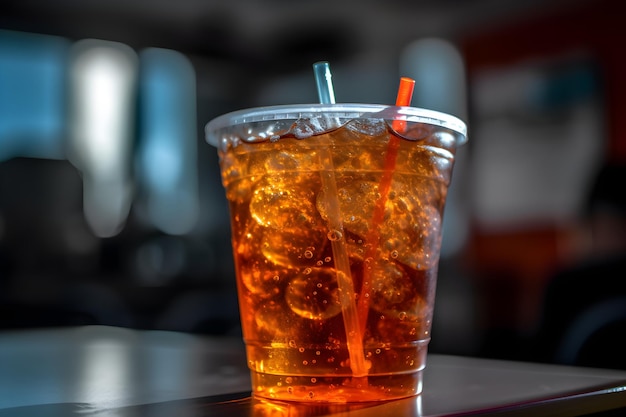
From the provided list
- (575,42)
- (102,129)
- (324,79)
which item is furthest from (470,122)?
(324,79)

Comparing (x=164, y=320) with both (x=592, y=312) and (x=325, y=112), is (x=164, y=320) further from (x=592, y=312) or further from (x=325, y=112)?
(x=325, y=112)

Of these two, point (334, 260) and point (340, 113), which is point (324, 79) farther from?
point (334, 260)

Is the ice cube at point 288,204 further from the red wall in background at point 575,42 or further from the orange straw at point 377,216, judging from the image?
the red wall in background at point 575,42

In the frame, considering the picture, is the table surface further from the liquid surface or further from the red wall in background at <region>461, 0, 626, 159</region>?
the red wall in background at <region>461, 0, 626, 159</region>

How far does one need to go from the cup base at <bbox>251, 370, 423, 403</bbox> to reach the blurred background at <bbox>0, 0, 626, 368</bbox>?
2379 mm

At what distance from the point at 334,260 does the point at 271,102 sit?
15.1 feet

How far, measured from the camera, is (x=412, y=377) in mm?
655

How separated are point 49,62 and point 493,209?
2768 millimetres

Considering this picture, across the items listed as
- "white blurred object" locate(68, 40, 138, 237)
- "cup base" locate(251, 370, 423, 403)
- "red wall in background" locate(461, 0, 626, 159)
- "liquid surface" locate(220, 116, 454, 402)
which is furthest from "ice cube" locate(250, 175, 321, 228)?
"white blurred object" locate(68, 40, 138, 237)

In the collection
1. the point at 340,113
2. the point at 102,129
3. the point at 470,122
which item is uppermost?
the point at 102,129

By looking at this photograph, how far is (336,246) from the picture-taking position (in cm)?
62

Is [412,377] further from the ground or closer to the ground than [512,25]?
closer to the ground

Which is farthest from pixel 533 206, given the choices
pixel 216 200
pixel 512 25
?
pixel 216 200

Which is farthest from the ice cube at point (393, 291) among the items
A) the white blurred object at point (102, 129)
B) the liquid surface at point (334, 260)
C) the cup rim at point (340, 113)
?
the white blurred object at point (102, 129)
